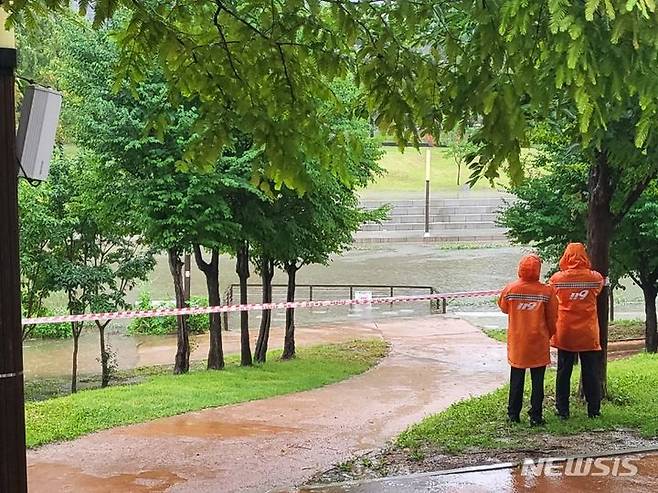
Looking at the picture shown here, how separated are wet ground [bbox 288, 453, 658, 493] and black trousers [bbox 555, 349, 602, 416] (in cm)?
172

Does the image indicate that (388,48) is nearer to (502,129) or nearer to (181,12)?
(502,129)

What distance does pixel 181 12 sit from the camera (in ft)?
18.0

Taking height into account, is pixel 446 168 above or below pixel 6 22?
above

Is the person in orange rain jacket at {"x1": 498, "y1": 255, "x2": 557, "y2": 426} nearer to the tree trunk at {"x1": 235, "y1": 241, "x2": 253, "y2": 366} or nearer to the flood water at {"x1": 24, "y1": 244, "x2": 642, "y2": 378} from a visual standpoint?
the tree trunk at {"x1": 235, "y1": 241, "x2": 253, "y2": 366}

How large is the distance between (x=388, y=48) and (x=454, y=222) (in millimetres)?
46792

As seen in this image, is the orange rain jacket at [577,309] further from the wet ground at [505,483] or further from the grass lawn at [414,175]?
the grass lawn at [414,175]

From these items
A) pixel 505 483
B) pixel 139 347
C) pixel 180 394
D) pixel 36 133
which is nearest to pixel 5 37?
pixel 36 133

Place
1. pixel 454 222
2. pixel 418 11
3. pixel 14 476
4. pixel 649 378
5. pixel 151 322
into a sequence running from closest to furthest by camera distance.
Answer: pixel 14 476
pixel 418 11
pixel 649 378
pixel 151 322
pixel 454 222

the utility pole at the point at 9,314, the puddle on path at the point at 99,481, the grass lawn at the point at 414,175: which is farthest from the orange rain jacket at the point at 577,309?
the grass lawn at the point at 414,175

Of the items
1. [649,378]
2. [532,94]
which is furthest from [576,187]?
[532,94]

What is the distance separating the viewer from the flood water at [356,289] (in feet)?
64.2

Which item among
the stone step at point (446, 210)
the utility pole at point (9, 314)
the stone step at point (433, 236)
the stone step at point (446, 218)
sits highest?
the stone step at point (446, 210)

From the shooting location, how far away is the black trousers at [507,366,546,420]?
7.77 meters

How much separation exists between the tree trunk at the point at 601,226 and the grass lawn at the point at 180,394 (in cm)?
472
